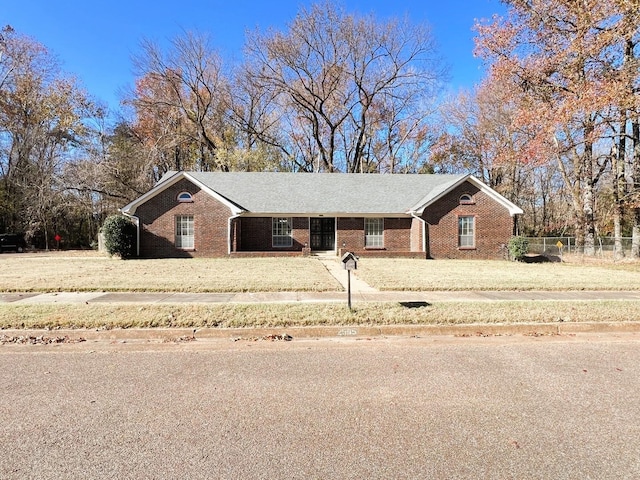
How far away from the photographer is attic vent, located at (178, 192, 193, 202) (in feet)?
66.4

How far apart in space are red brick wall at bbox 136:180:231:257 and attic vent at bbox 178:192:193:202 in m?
0.17

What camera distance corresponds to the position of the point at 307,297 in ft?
29.1

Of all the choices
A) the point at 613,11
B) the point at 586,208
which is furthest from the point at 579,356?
the point at 586,208

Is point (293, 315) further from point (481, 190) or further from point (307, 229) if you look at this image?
point (481, 190)

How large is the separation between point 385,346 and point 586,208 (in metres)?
24.5

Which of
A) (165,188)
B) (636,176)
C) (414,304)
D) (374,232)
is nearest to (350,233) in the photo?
(374,232)

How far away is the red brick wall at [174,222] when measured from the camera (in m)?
20.0

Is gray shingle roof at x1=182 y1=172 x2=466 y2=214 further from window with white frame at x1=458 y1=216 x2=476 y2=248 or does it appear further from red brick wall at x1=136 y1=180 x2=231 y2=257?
window with white frame at x1=458 y1=216 x2=476 y2=248

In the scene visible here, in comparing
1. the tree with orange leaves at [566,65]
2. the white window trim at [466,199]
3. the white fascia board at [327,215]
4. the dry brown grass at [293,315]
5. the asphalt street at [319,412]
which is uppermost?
the tree with orange leaves at [566,65]

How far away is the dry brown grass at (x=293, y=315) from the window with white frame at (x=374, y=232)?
1379 cm

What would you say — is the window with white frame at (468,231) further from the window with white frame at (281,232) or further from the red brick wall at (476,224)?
the window with white frame at (281,232)

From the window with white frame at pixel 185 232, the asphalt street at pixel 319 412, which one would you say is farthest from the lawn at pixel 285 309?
the window with white frame at pixel 185 232

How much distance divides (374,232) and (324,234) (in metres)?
3.02

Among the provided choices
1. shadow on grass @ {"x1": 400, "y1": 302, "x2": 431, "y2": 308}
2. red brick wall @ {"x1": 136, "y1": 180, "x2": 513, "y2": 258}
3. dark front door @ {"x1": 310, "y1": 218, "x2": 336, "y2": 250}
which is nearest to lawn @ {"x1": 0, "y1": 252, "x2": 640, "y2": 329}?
shadow on grass @ {"x1": 400, "y1": 302, "x2": 431, "y2": 308}
